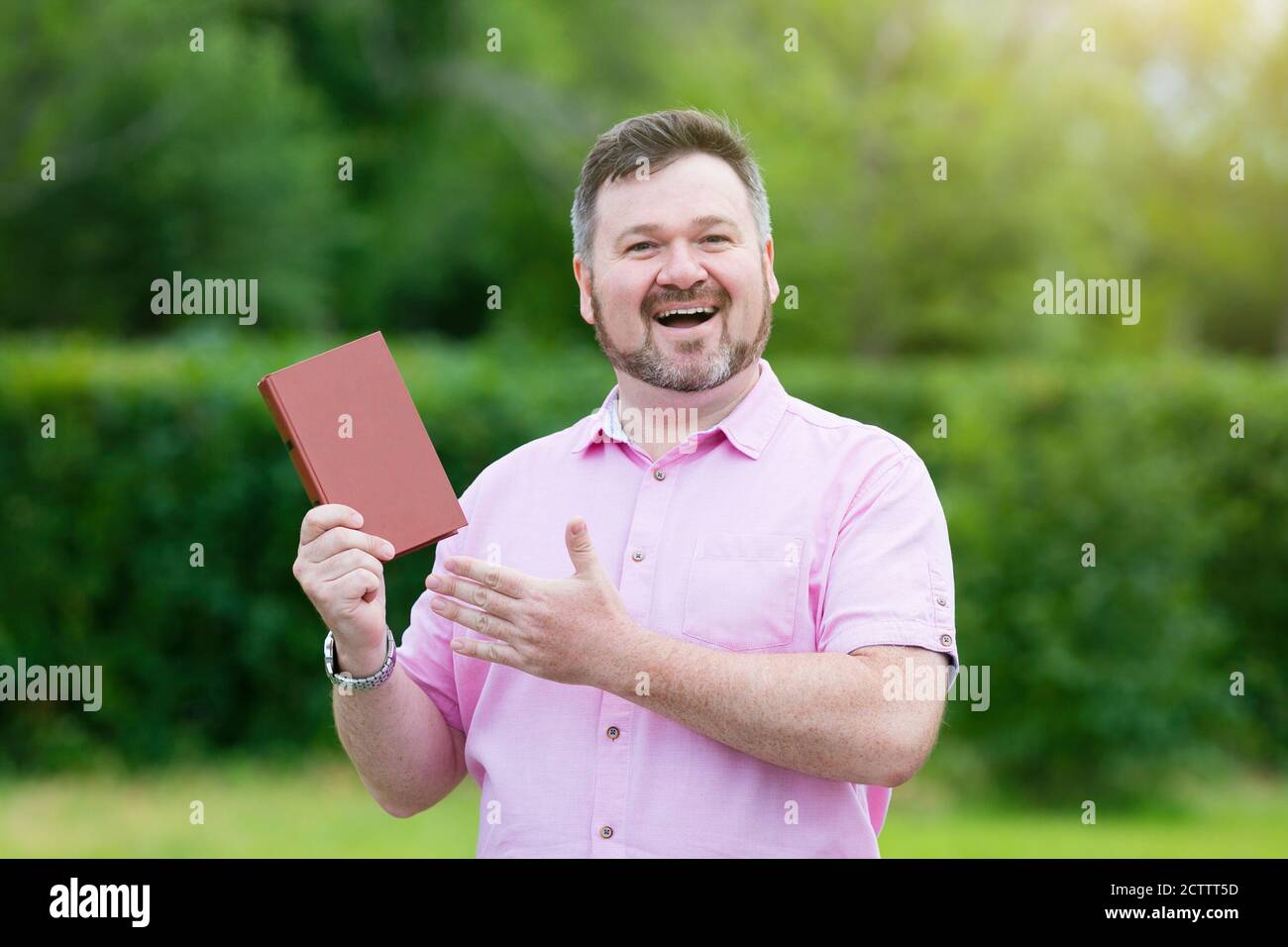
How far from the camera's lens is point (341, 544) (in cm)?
259

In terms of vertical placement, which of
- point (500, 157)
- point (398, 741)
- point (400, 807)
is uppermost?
point (500, 157)

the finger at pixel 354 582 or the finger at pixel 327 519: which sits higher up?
the finger at pixel 327 519

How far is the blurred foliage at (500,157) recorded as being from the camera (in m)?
19.2

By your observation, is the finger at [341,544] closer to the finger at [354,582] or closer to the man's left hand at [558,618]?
the finger at [354,582]

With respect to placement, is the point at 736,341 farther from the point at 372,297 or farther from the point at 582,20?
the point at 582,20

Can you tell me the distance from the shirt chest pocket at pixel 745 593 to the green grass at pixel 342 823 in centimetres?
470

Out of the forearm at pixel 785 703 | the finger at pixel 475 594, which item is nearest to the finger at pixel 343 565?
the finger at pixel 475 594

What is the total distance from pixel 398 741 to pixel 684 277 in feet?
3.54

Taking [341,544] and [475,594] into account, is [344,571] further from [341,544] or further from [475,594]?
[475,594]

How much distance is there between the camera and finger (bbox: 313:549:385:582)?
2.58m

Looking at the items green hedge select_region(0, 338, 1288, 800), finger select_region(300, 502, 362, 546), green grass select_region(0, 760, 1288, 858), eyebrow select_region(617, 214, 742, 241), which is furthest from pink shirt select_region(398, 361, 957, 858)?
green hedge select_region(0, 338, 1288, 800)

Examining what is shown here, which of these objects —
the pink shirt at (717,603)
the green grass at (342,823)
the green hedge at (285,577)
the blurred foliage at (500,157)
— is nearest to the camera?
the pink shirt at (717,603)

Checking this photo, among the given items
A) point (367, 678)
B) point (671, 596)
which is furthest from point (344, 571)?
point (671, 596)
